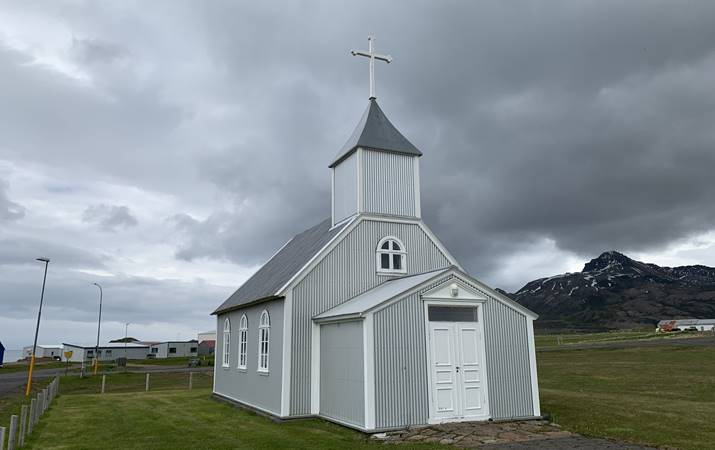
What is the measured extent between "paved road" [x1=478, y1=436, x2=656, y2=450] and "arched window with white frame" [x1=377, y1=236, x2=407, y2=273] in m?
7.63

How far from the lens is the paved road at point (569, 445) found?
11.4 m

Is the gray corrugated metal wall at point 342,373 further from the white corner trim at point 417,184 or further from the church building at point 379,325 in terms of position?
the white corner trim at point 417,184

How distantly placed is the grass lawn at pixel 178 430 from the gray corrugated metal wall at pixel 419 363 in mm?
1311

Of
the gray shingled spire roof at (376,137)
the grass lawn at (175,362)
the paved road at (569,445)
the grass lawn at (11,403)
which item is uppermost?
the gray shingled spire roof at (376,137)

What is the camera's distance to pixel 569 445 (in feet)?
38.6

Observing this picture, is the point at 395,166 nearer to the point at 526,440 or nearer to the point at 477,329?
the point at 477,329

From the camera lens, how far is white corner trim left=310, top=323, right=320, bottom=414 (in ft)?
53.5

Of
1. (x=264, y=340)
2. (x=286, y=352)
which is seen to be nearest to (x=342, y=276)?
(x=286, y=352)

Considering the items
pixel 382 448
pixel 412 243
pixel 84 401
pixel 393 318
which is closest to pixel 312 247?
pixel 412 243

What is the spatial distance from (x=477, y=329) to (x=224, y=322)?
41.9ft

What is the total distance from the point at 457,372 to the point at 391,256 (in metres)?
5.02

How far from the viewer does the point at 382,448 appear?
1170cm

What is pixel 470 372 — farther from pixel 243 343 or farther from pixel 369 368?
pixel 243 343

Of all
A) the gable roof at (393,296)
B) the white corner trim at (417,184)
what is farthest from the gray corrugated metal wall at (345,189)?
the gable roof at (393,296)
